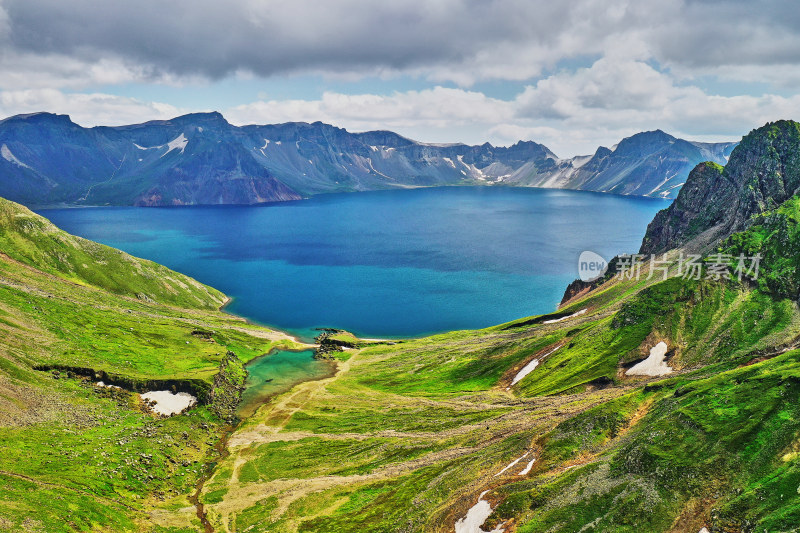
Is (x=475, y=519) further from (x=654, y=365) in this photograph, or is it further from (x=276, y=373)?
(x=276, y=373)

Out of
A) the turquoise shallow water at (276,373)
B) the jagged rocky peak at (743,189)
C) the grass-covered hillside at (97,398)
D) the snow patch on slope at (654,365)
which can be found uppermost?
the jagged rocky peak at (743,189)

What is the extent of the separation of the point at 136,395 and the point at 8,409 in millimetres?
26409

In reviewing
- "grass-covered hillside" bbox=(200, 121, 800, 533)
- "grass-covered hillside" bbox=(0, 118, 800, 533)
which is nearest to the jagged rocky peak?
"grass-covered hillside" bbox=(0, 118, 800, 533)

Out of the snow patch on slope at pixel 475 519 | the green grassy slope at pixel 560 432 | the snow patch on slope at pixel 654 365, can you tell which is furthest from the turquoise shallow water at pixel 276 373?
the snow patch on slope at pixel 654 365

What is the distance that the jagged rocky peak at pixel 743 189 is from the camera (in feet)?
521

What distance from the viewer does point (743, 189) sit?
6565 inches

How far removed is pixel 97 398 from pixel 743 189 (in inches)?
7574

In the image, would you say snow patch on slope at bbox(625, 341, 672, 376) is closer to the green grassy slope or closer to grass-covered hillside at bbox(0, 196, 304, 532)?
the green grassy slope

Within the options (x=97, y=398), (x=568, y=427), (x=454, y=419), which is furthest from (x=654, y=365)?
(x=97, y=398)

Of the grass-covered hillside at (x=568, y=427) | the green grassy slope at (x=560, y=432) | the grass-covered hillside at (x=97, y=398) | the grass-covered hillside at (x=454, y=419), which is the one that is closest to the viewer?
the green grassy slope at (x=560, y=432)

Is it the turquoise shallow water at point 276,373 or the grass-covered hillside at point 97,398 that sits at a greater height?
the grass-covered hillside at point 97,398

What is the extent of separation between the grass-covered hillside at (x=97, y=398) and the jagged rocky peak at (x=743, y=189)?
150 m

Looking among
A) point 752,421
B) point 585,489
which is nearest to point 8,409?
point 585,489

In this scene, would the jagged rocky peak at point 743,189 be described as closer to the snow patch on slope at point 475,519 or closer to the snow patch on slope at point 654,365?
the snow patch on slope at point 654,365
